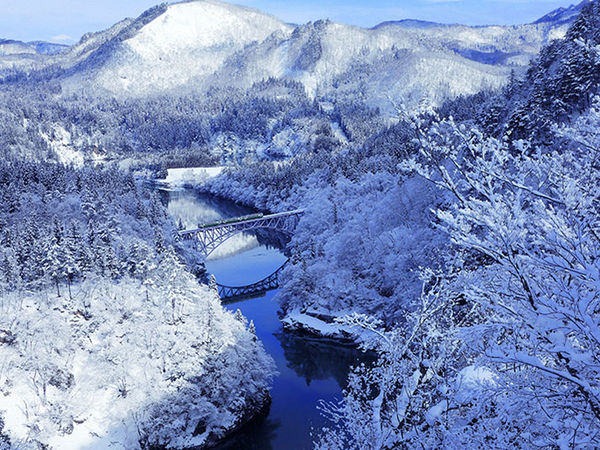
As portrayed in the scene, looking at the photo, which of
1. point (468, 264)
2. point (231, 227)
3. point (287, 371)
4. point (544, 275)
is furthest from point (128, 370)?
point (231, 227)

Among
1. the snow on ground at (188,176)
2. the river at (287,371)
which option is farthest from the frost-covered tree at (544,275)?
the snow on ground at (188,176)

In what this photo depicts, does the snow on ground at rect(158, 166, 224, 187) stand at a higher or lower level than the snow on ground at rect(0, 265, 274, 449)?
lower

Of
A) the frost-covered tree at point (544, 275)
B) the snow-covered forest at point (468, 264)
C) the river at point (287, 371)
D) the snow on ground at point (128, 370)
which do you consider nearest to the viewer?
the frost-covered tree at point (544, 275)

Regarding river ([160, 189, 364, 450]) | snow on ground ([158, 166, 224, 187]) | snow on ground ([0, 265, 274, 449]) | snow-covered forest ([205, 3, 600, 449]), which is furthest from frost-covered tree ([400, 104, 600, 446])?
snow on ground ([158, 166, 224, 187])

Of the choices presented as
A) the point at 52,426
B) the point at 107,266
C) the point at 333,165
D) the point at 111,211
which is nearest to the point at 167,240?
the point at 111,211

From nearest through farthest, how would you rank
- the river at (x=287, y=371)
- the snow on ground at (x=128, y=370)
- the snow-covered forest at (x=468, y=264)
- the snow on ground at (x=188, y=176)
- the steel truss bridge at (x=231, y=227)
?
the snow-covered forest at (x=468, y=264) < the snow on ground at (x=128, y=370) < the river at (x=287, y=371) < the steel truss bridge at (x=231, y=227) < the snow on ground at (x=188, y=176)

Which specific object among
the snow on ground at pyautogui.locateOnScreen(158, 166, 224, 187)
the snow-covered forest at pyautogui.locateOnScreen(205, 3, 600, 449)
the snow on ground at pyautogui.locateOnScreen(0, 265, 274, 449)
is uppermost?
the snow-covered forest at pyautogui.locateOnScreen(205, 3, 600, 449)

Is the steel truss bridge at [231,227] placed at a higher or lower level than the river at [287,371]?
higher

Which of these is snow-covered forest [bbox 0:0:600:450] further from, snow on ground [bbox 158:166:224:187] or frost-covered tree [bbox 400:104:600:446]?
snow on ground [bbox 158:166:224:187]

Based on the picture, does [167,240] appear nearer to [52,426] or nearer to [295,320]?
[295,320]

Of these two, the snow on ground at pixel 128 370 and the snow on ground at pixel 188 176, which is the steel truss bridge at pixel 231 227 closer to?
the snow on ground at pixel 128 370
